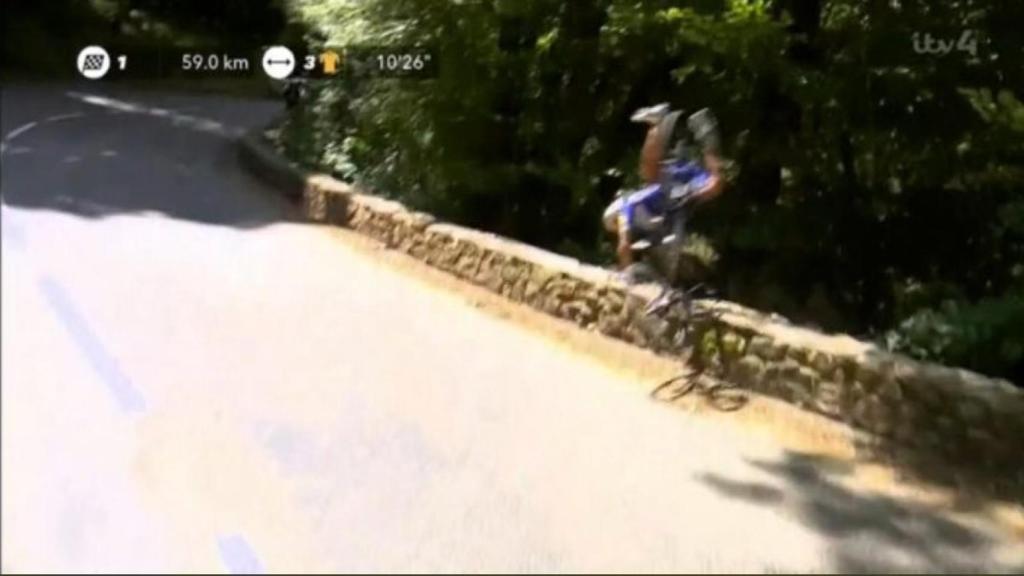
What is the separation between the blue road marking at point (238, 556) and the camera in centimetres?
186

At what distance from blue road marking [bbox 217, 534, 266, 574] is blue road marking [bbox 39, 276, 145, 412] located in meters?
0.27

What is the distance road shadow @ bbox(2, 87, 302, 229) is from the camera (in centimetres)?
240

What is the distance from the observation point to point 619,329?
3.72 m

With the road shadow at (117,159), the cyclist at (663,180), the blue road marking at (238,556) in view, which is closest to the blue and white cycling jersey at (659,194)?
the cyclist at (663,180)

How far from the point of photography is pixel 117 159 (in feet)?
8.45

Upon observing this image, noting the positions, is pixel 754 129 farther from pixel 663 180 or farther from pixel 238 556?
pixel 238 556

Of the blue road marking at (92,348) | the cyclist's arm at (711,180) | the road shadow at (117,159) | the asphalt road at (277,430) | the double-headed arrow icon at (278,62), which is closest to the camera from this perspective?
the asphalt road at (277,430)

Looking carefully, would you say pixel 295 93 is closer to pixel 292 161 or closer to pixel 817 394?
pixel 292 161

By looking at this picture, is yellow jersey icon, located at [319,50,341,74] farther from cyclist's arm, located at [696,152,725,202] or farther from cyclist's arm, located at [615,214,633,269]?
cyclist's arm, located at [696,152,725,202]

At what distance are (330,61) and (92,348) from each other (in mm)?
1939

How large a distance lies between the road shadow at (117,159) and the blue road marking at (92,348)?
11.7 inches

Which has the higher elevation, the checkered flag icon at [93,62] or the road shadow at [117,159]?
the checkered flag icon at [93,62]

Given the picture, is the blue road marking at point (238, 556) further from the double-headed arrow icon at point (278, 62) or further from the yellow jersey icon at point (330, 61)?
the yellow jersey icon at point (330, 61)

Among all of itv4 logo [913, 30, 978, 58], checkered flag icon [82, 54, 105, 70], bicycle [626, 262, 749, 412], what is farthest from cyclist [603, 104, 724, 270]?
checkered flag icon [82, 54, 105, 70]
